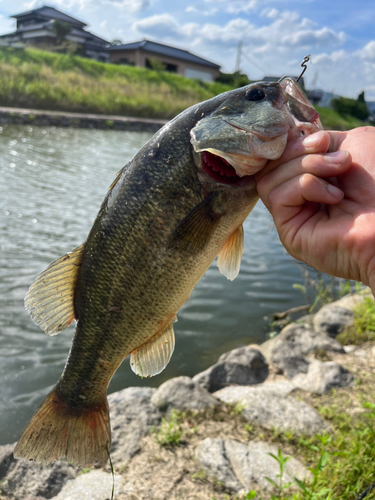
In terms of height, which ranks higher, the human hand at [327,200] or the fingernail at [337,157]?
the fingernail at [337,157]

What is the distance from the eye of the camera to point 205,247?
2096 mm

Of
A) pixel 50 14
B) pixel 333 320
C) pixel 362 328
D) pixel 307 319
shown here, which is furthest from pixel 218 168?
pixel 50 14

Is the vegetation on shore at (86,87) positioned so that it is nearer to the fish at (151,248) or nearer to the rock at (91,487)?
the rock at (91,487)

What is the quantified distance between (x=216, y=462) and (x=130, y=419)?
3.25 ft

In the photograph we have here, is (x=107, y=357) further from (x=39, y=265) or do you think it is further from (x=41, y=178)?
(x=41, y=178)

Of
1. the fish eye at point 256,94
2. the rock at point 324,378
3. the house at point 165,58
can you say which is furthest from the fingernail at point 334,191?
the house at point 165,58

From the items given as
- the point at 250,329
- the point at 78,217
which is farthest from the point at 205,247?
the point at 78,217

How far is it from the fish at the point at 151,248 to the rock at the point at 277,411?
2.03 m

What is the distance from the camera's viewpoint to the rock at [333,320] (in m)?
6.32

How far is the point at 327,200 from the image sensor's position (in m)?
1.69

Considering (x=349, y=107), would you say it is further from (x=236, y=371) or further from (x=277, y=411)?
(x=277, y=411)

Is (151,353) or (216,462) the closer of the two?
(151,353)

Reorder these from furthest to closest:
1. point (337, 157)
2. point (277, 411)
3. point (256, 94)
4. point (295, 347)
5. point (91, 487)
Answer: point (295, 347), point (277, 411), point (91, 487), point (256, 94), point (337, 157)

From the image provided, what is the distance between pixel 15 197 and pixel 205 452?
9.46 meters
